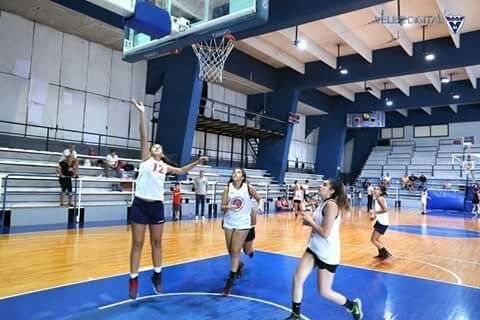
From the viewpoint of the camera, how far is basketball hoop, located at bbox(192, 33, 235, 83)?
1034 cm

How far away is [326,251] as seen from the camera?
12.2ft

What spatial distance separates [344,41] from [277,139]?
693 centimetres

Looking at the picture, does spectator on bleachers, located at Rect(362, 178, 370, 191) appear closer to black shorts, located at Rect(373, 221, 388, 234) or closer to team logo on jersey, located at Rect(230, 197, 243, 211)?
black shorts, located at Rect(373, 221, 388, 234)

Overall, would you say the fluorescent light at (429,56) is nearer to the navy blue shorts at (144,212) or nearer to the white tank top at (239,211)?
the white tank top at (239,211)

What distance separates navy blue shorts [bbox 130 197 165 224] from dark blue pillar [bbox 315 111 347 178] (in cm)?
2099

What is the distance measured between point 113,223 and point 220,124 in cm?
767

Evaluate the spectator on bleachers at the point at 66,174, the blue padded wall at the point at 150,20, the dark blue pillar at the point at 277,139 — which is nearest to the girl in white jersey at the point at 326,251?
the blue padded wall at the point at 150,20

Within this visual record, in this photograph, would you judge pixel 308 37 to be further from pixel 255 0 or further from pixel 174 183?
pixel 255 0

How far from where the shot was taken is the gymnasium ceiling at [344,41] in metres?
11.2

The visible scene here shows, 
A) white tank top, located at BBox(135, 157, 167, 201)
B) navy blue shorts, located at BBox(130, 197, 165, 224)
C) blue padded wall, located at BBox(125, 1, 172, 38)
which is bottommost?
navy blue shorts, located at BBox(130, 197, 165, 224)

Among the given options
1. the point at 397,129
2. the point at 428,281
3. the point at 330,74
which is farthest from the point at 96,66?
the point at 397,129

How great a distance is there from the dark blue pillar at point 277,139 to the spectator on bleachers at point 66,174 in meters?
11.5

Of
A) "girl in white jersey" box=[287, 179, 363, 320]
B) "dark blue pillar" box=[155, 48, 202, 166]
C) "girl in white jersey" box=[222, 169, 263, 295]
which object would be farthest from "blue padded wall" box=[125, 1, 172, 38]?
"dark blue pillar" box=[155, 48, 202, 166]

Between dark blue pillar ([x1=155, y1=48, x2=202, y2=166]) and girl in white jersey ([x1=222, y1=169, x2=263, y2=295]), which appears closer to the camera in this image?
girl in white jersey ([x1=222, y1=169, x2=263, y2=295])
